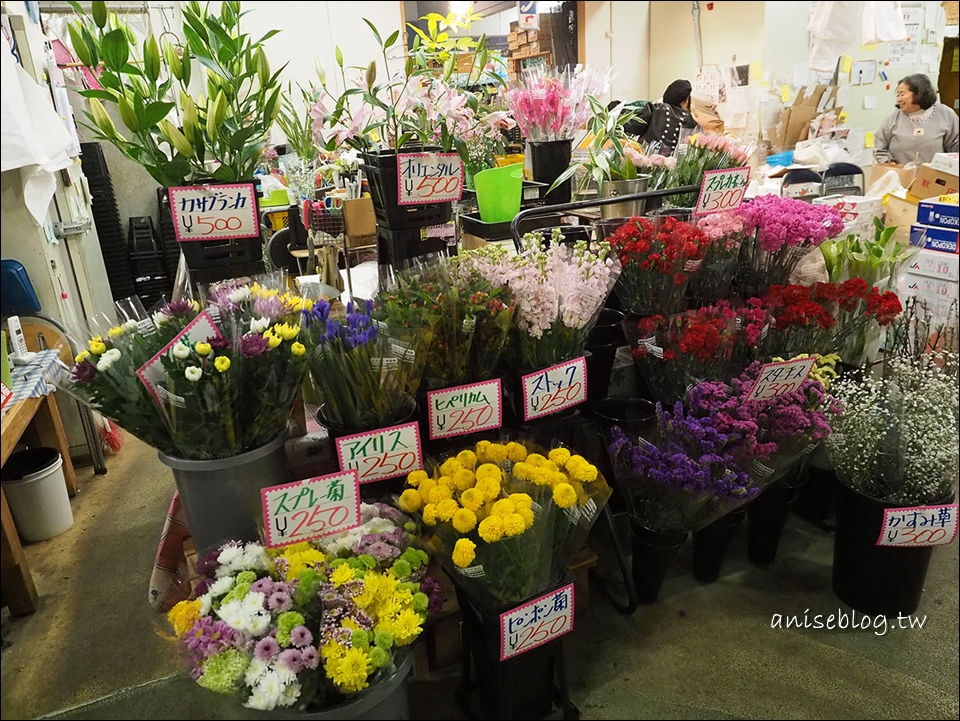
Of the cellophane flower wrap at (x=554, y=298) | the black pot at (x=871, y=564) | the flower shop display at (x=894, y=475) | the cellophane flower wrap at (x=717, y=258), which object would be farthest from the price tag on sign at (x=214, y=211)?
the black pot at (x=871, y=564)

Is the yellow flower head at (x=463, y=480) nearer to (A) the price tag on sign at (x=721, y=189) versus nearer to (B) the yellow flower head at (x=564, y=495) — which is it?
(B) the yellow flower head at (x=564, y=495)

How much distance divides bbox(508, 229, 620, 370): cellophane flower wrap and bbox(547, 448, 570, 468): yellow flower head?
262 millimetres

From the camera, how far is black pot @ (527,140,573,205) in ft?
6.39

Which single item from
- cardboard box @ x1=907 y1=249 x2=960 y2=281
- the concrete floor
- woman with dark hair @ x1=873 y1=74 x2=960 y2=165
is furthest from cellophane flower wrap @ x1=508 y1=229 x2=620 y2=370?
woman with dark hair @ x1=873 y1=74 x2=960 y2=165

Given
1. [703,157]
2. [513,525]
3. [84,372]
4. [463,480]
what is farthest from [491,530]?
[703,157]

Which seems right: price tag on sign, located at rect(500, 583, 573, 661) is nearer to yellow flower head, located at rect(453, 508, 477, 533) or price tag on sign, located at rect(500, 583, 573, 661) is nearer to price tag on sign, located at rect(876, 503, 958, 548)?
yellow flower head, located at rect(453, 508, 477, 533)

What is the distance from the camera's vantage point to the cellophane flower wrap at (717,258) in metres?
1.85

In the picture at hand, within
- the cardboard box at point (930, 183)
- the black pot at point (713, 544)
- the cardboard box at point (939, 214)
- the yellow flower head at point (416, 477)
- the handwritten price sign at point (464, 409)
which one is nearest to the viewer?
the yellow flower head at point (416, 477)

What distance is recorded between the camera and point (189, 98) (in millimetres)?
1242

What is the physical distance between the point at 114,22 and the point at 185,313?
0.55 metres

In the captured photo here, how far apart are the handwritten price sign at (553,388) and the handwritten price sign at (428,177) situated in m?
0.50

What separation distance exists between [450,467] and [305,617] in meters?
0.40

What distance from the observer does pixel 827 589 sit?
2.00m

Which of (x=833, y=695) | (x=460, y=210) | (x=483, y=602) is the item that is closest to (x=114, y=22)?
(x=460, y=210)
